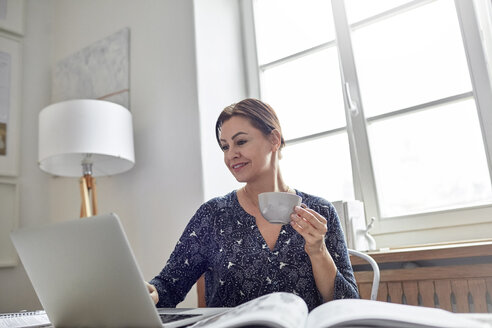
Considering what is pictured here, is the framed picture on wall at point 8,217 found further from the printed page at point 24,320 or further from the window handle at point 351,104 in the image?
the window handle at point 351,104

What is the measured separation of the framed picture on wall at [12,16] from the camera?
2631 millimetres

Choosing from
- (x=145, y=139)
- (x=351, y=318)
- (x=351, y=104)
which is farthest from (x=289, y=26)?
(x=351, y=318)

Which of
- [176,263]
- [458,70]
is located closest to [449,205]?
[458,70]

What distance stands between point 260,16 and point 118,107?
3.05ft

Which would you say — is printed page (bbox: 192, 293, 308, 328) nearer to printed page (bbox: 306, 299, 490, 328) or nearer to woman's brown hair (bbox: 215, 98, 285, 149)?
printed page (bbox: 306, 299, 490, 328)

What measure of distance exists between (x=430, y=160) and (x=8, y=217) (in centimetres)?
223

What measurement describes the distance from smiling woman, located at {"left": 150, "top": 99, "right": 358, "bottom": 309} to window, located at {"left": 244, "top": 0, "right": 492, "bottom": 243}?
Result: 729 mm

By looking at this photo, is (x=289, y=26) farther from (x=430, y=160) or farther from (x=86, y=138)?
(x=86, y=138)

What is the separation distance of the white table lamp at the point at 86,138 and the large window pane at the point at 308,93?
766mm

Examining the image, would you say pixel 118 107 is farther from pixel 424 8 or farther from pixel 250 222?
pixel 424 8

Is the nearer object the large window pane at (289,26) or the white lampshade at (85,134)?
the white lampshade at (85,134)

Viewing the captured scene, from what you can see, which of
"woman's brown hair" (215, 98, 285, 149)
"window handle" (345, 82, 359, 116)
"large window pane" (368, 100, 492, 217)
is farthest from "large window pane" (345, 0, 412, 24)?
"woman's brown hair" (215, 98, 285, 149)

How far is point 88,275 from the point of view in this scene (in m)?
0.61

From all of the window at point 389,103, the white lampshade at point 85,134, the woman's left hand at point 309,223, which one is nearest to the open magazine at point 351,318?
the woman's left hand at point 309,223
